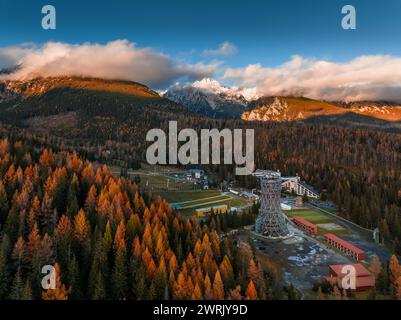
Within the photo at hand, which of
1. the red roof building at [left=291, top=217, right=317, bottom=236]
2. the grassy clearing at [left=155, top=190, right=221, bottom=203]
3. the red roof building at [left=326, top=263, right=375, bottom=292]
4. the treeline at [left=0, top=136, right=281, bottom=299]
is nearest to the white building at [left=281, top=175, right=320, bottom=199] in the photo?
the grassy clearing at [left=155, top=190, right=221, bottom=203]

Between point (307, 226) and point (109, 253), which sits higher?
point (109, 253)

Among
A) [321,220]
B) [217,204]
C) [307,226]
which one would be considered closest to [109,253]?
[307,226]

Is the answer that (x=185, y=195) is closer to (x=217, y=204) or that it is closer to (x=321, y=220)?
(x=217, y=204)

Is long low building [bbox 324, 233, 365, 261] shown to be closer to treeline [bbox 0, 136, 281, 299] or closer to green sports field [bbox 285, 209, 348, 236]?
green sports field [bbox 285, 209, 348, 236]

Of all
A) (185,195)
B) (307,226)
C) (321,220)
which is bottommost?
(321,220)

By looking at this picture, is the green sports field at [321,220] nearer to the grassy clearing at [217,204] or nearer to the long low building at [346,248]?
the long low building at [346,248]
